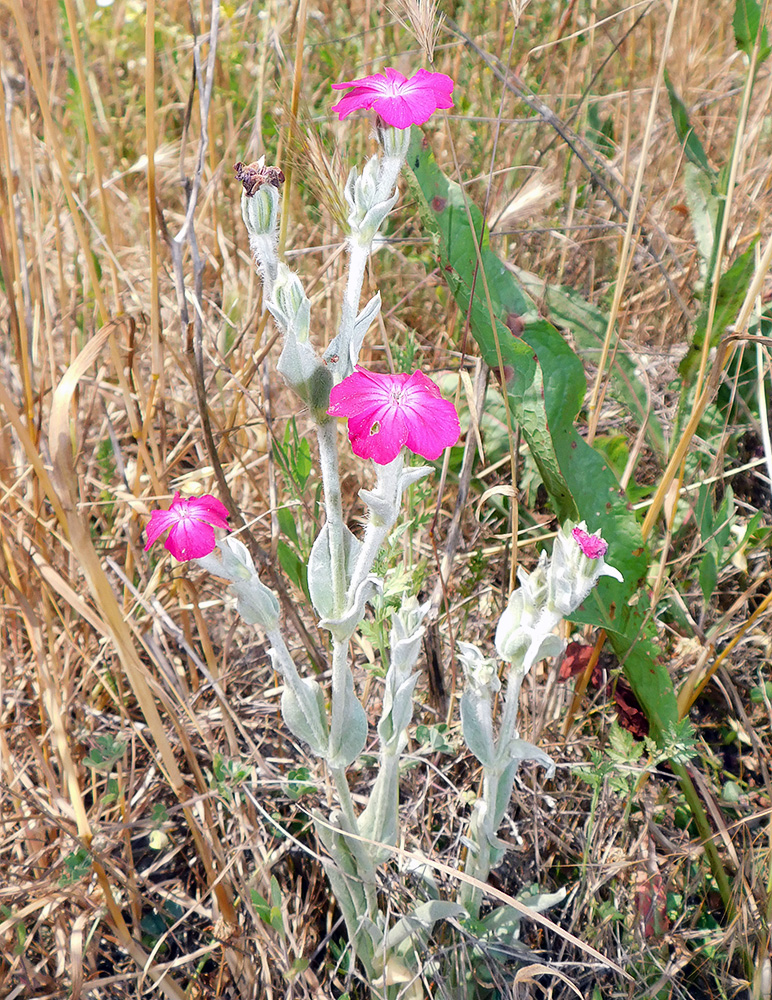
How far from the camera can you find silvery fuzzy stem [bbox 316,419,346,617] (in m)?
1.05

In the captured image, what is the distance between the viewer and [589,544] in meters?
1.14

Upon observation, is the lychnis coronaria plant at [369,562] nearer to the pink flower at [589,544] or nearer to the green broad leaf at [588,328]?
the pink flower at [589,544]

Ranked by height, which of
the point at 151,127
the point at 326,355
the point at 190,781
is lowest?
the point at 190,781

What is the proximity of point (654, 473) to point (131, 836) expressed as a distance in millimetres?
1583

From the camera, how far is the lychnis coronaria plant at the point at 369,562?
3.20 ft

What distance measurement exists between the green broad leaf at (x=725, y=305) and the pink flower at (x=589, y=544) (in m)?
0.75

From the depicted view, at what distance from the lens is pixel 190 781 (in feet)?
5.85

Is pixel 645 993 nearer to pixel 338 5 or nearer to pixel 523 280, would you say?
pixel 523 280

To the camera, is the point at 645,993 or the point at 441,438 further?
the point at 645,993

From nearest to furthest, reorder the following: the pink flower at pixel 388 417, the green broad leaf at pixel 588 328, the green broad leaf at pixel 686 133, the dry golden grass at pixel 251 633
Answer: the pink flower at pixel 388 417, the dry golden grass at pixel 251 633, the green broad leaf at pixel 686 133, the green broad leaf at pixel 588 328

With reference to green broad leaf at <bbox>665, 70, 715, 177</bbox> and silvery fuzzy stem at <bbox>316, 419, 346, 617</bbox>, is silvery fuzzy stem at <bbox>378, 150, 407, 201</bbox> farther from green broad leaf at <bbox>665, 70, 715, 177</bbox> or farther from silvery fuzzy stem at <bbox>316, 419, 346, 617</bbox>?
green broad leaf at <bbox>665, 70, 715, 177</bbox>

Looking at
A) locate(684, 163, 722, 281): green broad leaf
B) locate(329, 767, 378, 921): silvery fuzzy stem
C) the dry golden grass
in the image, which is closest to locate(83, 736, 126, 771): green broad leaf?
the dry golden grass

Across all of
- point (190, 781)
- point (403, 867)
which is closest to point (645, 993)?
point (403, 867)

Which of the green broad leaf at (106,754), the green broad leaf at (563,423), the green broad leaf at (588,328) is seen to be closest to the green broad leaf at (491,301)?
the green broad leaf at (563,423)
